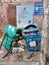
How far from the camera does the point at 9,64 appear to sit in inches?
158

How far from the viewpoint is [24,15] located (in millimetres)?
5379

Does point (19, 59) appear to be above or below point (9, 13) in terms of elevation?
below

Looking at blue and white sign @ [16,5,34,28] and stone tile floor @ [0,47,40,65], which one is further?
blue and white sign @ [16,5,34,28]

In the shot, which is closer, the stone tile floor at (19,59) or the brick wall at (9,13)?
the stone tile floor at (19,59)

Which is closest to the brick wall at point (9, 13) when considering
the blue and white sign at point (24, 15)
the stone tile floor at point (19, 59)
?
the blue and white sign at point (24, 15)

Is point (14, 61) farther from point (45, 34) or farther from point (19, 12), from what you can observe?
point (19, 12)

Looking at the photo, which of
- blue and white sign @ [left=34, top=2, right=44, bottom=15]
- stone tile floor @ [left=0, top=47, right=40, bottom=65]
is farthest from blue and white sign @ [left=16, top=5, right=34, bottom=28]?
stone tile floor @ [left=0, top=47, right=40, bottom=65]

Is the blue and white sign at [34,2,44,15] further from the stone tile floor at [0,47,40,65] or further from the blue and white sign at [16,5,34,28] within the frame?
the stone tile floor at [0,47,40,65]

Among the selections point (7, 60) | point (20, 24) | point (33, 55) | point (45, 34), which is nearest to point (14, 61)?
point (7, 60)

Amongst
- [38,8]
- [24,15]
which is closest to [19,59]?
[24,15]

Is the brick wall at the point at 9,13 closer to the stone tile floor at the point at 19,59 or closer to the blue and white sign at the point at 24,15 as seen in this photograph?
the blue and white sign at the point at 24,15

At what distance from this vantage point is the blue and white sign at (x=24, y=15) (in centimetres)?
536

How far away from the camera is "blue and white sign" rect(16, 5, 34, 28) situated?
5363mm

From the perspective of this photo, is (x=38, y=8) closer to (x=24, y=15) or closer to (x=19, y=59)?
(x=24, y=15)
